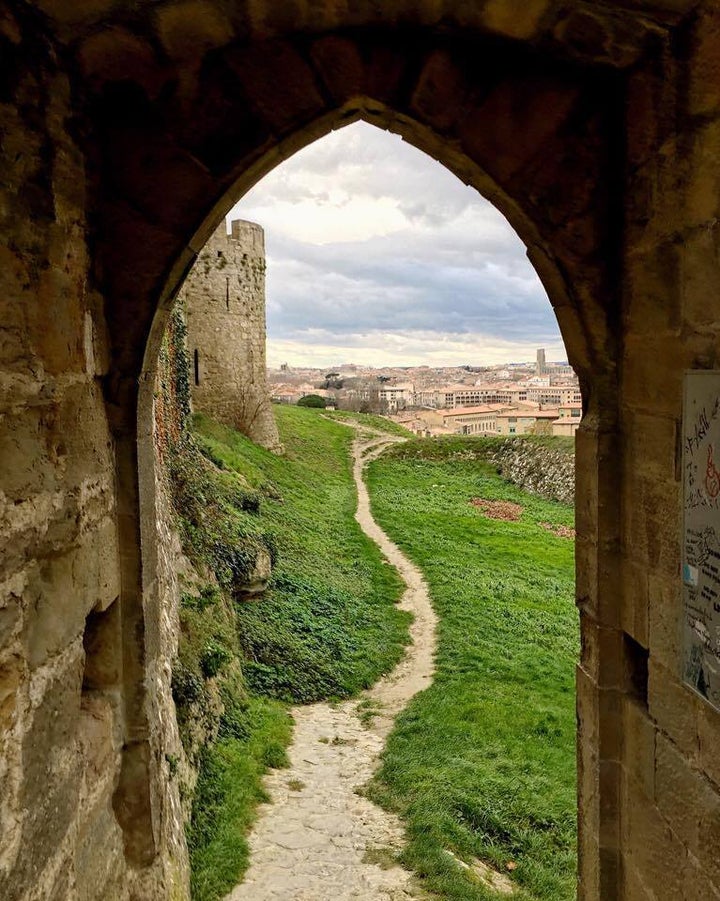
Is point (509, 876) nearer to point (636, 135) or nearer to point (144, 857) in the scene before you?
point (144, 857)

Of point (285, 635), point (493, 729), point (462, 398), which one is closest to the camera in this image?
point (493, 729)

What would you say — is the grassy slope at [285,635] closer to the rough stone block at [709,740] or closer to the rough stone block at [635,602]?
the rough stone block at [635,602]

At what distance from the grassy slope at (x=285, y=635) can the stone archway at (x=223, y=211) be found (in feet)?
5.66

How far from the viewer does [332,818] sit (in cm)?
510

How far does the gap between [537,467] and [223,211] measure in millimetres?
19115

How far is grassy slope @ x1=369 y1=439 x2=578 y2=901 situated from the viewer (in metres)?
4.74

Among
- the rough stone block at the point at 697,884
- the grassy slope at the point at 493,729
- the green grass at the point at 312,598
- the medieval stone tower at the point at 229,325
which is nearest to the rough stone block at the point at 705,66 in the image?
the rough stone block at the point at 697,884

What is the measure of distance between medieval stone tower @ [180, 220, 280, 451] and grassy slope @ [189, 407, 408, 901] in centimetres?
100

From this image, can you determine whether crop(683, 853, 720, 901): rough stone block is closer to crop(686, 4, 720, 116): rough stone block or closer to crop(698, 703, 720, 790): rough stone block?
crop(698, 703, 720, 790): rough stone block

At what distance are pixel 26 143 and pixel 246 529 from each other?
693 centimetres

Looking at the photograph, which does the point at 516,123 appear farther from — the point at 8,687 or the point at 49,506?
the point at 8,687

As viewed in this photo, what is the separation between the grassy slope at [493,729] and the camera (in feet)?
15.6

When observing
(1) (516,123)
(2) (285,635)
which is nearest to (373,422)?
(2) (285,635)

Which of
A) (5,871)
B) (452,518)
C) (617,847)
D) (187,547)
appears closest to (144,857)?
(5,871)
